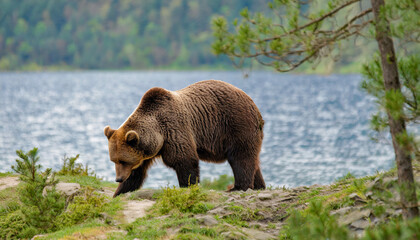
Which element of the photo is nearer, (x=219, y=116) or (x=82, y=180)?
(x=219, y=116)

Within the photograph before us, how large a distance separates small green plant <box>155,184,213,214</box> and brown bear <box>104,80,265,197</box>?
3.29 feet

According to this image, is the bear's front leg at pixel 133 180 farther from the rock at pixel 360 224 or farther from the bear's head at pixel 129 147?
the rock at pixel 360 224

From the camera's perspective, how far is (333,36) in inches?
253

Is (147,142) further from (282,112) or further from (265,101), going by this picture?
(265,101)

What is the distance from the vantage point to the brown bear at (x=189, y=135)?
9.33 m

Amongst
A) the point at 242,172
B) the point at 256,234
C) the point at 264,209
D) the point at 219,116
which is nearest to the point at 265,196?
the point at 264,209

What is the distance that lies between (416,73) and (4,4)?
150038mm

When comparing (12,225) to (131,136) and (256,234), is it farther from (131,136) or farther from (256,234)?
(256,234)

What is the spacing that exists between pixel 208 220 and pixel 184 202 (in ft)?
2.52

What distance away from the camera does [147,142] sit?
366 inches

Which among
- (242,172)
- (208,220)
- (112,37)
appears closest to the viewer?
(208,220)

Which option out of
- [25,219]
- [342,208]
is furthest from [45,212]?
[342,208]

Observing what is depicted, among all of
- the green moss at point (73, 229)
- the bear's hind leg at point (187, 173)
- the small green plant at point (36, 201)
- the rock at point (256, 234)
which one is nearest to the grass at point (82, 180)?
the bear's hind leg at point (187, 173)

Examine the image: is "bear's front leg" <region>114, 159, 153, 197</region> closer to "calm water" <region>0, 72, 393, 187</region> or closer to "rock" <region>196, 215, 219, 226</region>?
"calm water" <region>0, 72, 393, 187</region>
